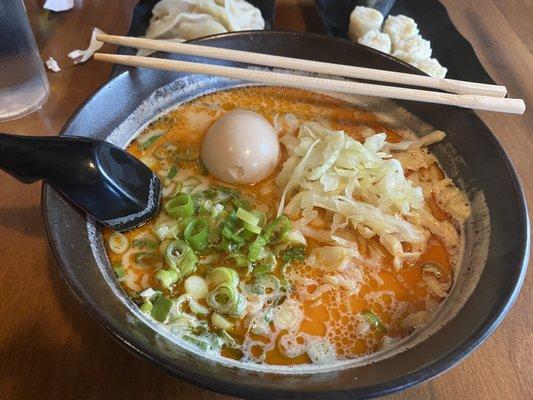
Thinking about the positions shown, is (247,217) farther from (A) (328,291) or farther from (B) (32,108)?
(B) (32,108)

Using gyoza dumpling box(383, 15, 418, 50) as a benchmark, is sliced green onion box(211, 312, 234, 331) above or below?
below

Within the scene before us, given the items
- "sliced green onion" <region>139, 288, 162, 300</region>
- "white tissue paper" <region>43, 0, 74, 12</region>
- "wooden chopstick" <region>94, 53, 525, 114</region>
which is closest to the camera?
"sliced green onion" <region>139, 288, 162, 300</region>

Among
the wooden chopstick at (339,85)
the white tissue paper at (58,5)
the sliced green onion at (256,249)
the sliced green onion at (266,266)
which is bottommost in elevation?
the white tissue paper at (58,5)

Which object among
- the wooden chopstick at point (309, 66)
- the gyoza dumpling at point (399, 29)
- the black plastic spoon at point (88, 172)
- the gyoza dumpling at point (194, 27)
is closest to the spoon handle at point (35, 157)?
the black plastic spoon at point (88, 172)

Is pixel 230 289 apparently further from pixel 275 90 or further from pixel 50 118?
pixel 50 118

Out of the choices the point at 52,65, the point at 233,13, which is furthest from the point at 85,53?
the point at 233,13

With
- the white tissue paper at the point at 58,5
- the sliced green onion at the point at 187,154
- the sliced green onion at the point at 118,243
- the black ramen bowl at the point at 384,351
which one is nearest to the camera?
the black ramen bowl at the point at 384,351

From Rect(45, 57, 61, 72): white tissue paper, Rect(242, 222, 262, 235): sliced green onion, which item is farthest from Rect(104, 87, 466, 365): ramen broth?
Rect(45, 57, 61, 72): white tissue paper

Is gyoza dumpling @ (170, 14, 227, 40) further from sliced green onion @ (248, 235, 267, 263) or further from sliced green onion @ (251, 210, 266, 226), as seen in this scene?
sliced green onion @ (248, 235, 267, 263)

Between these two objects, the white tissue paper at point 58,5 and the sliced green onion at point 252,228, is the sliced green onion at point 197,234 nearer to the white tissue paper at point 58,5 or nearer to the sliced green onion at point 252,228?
the sliced green onion at point 252,228
